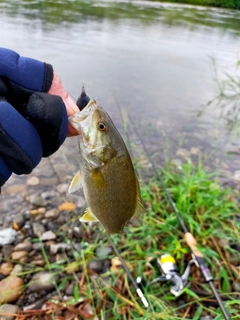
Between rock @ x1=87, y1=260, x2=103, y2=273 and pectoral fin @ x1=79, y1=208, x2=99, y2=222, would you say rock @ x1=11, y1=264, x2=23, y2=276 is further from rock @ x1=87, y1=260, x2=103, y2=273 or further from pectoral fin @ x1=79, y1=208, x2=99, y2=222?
pectoral fin @ x1=79, y1=208, x2=99, y2=222

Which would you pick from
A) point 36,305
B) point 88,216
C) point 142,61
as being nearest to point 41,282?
point 36,305

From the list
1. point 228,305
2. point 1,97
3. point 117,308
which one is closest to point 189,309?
point 228,305

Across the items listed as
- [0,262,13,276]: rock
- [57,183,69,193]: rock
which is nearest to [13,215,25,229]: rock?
[0,262,13,276]: rock

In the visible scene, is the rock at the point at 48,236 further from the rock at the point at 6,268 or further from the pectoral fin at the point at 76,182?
the pectoral fin at the point at 76,182

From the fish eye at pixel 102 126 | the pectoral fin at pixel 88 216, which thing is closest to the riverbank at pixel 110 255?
the pectoral fin at pixel 88 216

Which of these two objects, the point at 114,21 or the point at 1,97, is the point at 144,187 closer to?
the point at 1,97
